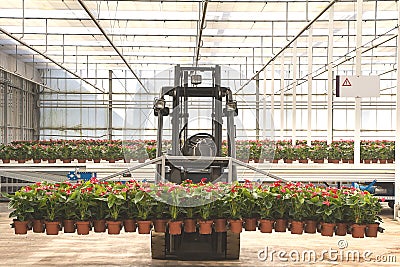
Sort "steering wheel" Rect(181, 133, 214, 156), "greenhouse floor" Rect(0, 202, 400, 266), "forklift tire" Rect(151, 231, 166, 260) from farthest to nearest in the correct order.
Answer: "greenhouse floor" Rect(0, 202, 400, 266), "forklift tire" Rect(151, 231, 166, 260), "steering wheel" Rect(181, 133, 214, 156)

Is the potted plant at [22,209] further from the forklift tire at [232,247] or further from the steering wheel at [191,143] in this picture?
the forklift tire at [232,247]

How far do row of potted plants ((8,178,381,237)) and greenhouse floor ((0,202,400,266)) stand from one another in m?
1.34

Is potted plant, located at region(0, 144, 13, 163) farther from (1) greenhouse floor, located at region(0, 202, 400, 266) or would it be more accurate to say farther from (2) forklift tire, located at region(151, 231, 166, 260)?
(2) forklift tire, located at region(151, 231, 166, 260)

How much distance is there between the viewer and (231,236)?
6863 mm

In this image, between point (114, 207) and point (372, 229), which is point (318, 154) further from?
point (114, 207)

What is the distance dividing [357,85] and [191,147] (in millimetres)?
4789

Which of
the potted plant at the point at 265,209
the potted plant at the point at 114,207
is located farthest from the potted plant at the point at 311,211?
the potted plant at the point at 114,207

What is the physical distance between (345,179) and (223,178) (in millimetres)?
5314

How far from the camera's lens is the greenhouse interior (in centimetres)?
555

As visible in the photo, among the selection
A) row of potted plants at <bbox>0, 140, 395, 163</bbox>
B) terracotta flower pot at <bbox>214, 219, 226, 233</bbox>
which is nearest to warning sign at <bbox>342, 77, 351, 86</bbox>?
row of potted plants at <bbox>0, 140, 395, 163</bbox>

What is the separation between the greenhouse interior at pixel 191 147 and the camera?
555 centimetres

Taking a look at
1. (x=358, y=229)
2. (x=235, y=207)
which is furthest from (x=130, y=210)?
(x=358, y=229)

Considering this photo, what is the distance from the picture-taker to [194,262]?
684 centimetres

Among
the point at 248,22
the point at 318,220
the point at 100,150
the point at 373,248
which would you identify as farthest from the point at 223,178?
the point at 248,22
